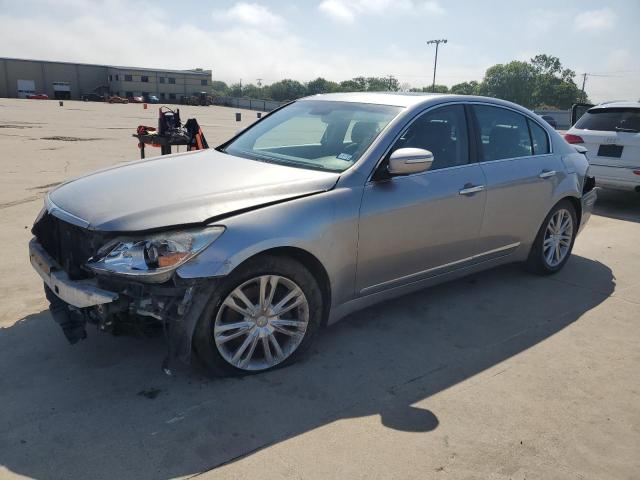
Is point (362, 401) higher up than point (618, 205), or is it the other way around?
point (618, 205)

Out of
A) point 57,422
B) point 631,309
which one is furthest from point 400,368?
point 631,309

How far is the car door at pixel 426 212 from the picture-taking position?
3.46 m

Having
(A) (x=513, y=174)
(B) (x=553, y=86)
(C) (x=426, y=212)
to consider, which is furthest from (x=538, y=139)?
(B) (x=553, y=86)

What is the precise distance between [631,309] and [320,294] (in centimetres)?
294

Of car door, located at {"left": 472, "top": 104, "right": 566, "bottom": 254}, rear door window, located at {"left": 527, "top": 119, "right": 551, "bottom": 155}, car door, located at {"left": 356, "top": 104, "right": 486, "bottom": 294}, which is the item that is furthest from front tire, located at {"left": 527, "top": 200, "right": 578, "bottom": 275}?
car door, located at {"left": 356, "top": 104, "right": 486, "bottom": 294}

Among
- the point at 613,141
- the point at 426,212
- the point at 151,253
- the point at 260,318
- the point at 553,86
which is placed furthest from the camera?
the point at 553,86

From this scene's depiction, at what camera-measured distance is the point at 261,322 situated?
3074 mm

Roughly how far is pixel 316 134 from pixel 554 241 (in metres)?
2.68

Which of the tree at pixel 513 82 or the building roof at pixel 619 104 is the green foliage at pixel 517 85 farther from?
the building roof at pixel 619 104

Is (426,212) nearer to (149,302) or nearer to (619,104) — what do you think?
(149,302)

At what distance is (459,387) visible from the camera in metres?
3.14

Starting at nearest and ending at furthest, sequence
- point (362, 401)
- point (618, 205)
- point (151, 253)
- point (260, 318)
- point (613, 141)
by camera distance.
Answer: point (151, 253) → point (362, 401) → point (260, 318) → point (613, 141) → point (618, 205)

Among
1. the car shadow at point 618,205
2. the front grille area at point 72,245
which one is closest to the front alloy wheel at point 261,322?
the front grille area at point 72,245

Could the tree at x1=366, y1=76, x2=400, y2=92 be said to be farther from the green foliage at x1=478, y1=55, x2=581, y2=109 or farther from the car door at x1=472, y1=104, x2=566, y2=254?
the car door at x1=472, y1=104, x2=566, y2=254
